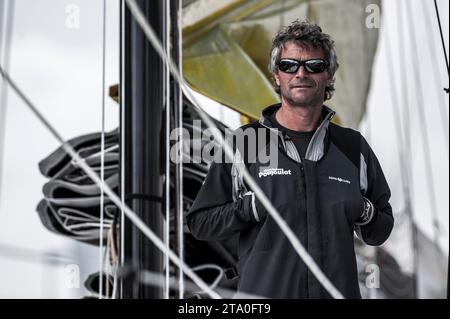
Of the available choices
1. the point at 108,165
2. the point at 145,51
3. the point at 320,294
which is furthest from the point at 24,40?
the point at 320,294

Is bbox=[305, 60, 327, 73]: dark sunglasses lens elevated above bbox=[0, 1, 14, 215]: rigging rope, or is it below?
below

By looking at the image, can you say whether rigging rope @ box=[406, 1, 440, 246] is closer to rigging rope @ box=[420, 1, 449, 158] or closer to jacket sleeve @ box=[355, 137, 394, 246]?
rigging rope @ box=[420, 1, 449, 158]

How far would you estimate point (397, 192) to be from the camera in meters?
2.49

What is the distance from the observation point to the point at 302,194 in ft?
5.38

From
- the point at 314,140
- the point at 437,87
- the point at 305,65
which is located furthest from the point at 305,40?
the point at 437,87

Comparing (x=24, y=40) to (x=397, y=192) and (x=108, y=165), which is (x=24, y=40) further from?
(x=397, y=192)

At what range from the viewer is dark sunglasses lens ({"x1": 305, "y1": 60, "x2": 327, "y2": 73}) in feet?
5.61

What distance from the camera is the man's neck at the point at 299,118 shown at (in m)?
1.71

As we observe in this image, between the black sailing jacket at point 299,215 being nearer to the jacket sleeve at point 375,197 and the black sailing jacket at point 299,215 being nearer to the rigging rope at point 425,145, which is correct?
the jacket sleeve at point 375,197

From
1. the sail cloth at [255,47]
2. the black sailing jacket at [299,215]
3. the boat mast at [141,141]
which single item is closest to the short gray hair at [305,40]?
the black sailing jacket at [299,215]

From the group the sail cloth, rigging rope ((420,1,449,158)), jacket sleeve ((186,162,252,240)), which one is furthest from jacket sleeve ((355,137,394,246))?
the sail cloth

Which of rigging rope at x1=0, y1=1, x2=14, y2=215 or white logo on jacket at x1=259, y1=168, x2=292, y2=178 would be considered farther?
rigging rope at x1=0, y1=1, x2=14, y2=215
